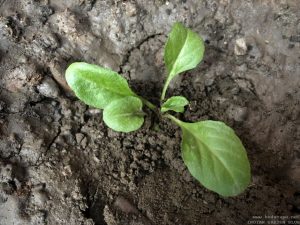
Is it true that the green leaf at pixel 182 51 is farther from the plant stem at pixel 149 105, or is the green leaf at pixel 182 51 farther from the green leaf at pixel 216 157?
the green leaf at pixel 216 157

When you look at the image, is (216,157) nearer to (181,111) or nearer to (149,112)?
(181,111)

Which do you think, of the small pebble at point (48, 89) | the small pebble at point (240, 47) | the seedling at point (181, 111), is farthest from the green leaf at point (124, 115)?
the small pebble at point (240, 47)

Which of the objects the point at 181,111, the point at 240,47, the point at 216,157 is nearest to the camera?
the point at 216,157

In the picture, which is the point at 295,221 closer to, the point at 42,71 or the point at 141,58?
the point at 141,58

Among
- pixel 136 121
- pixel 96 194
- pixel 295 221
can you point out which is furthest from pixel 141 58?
pixel 295 221

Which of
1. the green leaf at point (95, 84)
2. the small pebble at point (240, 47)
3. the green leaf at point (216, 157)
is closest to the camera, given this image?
the green leaf at point (216, 157)

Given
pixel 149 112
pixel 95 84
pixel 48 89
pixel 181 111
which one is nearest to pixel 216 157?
pixel 181 111

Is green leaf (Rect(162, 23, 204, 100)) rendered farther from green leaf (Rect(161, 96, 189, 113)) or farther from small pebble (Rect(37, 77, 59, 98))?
small pebble (Rect(37, 77, 59, 98))

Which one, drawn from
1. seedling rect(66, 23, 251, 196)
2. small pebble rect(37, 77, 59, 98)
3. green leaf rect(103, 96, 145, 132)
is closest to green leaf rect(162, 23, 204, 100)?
seedling rect(66, 23, 251, 196)
